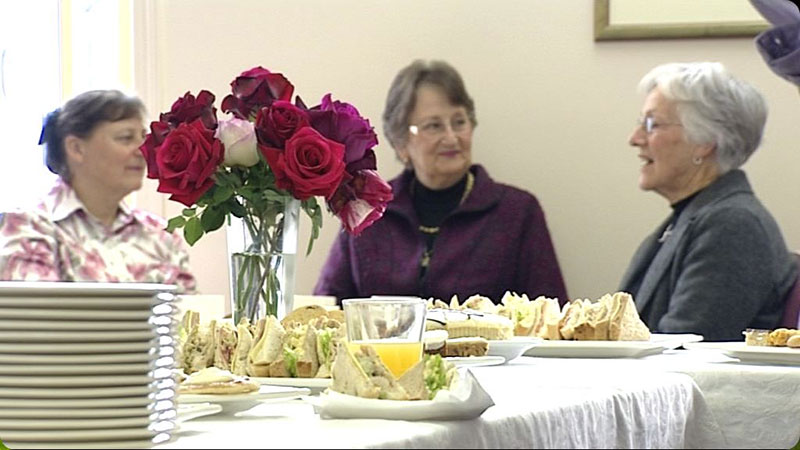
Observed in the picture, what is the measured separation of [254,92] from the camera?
185 centimetres

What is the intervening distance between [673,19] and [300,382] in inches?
118

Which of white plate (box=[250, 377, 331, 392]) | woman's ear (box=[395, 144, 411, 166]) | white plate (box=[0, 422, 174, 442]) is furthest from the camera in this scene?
woman's ear (box=[395, 144, 411, 166])

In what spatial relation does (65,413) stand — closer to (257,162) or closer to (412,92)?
(257,162)

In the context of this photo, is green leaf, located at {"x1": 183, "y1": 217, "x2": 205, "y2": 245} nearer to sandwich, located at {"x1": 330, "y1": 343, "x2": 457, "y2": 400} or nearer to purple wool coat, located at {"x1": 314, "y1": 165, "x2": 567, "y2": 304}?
sandwich, located at {"x1": 330, "y1": 343, "x2": 457, "y2": 400}

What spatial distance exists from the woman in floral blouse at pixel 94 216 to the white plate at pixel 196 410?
2684 millimetres

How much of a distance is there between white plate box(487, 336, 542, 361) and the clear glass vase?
26 centimetres

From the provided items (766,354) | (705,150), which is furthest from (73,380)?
(705,150)

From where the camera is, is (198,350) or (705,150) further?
(705,150)

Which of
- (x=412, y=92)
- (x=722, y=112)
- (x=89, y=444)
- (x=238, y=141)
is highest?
(x=412, y=92)

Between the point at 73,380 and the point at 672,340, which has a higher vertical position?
the point at 73,380

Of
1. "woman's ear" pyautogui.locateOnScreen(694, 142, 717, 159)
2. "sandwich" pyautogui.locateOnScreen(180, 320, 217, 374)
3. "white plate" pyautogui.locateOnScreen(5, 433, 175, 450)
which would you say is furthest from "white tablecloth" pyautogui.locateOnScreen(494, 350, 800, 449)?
"woman's ear" pyautogui.locateOnScreen(694, 142, 717, 159)

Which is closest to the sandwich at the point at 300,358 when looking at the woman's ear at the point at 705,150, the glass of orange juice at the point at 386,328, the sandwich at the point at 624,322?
the glass of orange juice at the point at 386,328

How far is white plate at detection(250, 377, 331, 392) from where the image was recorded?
138cm

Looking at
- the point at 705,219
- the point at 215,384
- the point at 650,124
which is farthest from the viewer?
the point at 650,124
